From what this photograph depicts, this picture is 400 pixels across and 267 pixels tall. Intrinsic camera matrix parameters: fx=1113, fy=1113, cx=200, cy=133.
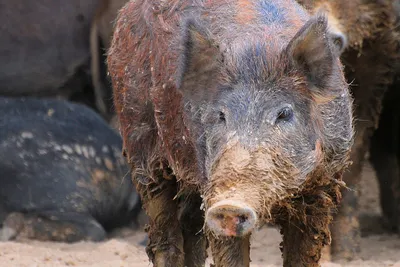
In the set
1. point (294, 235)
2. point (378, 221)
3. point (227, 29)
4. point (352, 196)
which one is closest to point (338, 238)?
point (352, 196)

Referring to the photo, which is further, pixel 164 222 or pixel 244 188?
pixel 164 222

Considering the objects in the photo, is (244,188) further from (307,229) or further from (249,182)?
(307,229)

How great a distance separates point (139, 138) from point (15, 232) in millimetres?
2596

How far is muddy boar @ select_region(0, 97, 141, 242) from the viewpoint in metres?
7.66

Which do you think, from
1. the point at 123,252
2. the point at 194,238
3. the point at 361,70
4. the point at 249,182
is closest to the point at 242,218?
the point at 249,182

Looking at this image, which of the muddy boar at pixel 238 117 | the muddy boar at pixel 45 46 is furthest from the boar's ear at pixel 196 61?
the muddy boar at pixel 45 46

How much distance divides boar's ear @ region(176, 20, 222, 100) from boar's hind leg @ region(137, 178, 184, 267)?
0.80 m

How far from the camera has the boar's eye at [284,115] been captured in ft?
14.2

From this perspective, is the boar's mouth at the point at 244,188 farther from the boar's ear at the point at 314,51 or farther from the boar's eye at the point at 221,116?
the boar's ear at the point at 314,51

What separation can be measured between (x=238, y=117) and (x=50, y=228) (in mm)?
3578

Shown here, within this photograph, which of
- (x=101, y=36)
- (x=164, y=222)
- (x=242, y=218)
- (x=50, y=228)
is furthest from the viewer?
(x=101, y=36)

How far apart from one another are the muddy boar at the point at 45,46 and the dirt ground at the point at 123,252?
6.12 feet

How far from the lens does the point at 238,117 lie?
14.1ft

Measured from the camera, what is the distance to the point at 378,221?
28.6 ft
